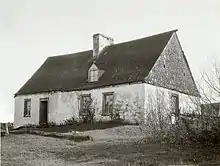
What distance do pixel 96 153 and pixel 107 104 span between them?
14.3 metres

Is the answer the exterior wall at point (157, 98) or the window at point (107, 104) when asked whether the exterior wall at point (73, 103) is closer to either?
the window at point (107, 104)

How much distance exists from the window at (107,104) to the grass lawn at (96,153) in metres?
A: 10.8

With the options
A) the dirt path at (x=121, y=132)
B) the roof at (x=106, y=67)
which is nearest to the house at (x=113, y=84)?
the roof at (x=106, y=67)

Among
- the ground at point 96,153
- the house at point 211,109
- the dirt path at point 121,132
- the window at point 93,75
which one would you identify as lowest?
the ground at point 96,153

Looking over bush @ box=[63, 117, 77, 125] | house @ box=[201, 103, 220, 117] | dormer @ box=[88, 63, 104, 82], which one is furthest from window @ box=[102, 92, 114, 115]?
house @ box=[201, 103, 220, 117]

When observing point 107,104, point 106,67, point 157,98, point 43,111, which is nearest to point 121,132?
point 157,98

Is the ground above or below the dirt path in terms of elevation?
below

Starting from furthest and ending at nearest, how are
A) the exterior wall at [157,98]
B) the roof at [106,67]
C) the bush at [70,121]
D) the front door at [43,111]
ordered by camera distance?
the front door at [43,111], the bush at [70,121], the roof at [106,67], the exterior wall at [157,98]

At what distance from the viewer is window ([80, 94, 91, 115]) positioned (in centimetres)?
3034

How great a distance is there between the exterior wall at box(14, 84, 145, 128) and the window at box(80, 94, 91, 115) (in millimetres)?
304

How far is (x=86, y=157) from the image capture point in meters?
14.5

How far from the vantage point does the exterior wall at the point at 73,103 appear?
2791 centimetres

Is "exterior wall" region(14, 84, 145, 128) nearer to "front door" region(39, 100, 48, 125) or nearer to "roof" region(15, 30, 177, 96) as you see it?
"front door" region(39, 100, 48, 125)

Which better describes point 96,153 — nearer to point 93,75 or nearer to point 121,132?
point 121,132
